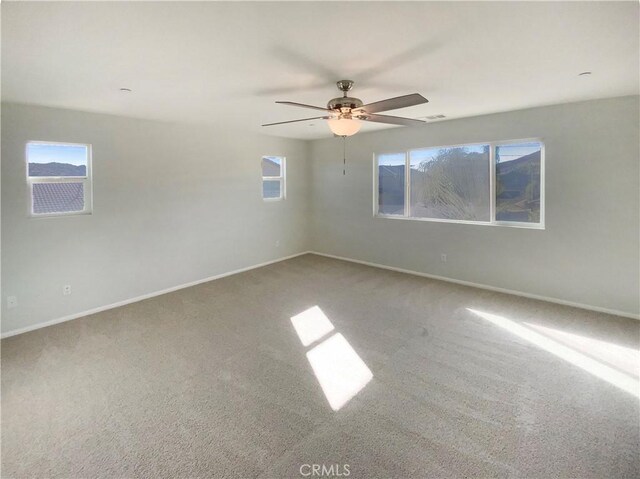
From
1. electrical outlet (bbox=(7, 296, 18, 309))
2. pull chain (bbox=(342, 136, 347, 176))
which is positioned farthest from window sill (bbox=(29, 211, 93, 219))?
pull chain (bbox=(342, 136, 347, 176))

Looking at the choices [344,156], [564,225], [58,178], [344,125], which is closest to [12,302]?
[58,178]

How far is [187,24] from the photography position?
178cm

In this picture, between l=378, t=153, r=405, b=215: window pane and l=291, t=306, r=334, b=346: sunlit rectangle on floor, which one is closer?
l=291, t=306, r=334, b=346: sunlit rectangle on floor

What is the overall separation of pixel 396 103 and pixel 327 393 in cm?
222

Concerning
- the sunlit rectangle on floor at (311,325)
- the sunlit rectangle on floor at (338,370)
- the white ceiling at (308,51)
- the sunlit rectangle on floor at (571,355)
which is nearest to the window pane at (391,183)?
the white ceiling at (308,51)

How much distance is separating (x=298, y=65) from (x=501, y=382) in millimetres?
2877

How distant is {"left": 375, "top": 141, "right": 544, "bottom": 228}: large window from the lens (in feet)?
13.8

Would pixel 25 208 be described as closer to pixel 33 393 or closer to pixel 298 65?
pixel 33 393

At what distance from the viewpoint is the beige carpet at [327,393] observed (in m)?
1.77

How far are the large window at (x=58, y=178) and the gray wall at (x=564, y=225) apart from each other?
14.4 feet

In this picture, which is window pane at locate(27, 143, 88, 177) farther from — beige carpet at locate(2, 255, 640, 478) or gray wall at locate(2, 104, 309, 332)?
beige carpet at locate(2, 255, 640, 478)

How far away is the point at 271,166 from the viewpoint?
239 inches
